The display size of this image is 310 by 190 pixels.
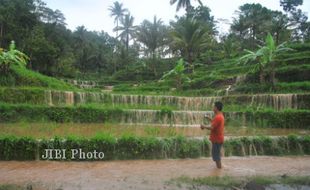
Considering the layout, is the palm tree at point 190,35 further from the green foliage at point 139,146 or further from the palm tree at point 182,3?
the green foliage at point 139,146

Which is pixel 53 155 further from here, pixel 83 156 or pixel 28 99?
pixel 28 99

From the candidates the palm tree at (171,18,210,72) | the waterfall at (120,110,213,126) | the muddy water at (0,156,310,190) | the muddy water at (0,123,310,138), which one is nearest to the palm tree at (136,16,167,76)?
the palm tree at (171,18,210,72)

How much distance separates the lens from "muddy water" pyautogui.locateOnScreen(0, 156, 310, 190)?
20.9 feet

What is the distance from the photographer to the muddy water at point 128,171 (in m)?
6.38

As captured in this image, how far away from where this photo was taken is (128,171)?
763cm

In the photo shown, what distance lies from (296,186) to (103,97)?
48.6 feet

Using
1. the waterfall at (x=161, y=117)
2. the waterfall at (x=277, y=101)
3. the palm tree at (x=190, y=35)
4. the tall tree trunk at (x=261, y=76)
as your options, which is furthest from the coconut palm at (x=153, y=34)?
the waterfall at (x=161, y=117)

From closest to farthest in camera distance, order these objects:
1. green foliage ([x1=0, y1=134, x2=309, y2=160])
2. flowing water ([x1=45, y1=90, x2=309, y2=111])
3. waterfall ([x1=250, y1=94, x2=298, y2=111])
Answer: green foliage ([x1=0, y1=134, x2=309, y2=160]) < flowing water ([x1=45, y1=90, x2=309, y2=111]) < waterfall ([x1=250, y1=94, x2=298, y2=111])

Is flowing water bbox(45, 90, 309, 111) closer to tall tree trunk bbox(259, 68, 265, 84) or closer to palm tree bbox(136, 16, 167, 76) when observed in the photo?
tall tree trunk bbox(259, 68, 265, 84)

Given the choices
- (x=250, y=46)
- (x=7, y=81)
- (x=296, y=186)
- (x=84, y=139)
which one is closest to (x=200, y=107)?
(x=7, y=81)

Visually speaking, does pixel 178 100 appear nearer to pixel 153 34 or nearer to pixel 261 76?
pixel 261 76

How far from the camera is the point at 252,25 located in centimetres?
4784

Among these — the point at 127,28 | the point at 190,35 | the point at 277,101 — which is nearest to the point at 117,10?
the point at 127,28

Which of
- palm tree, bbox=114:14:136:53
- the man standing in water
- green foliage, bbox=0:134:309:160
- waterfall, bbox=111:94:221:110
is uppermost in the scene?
palm tree, bbox=114:14:136:53
